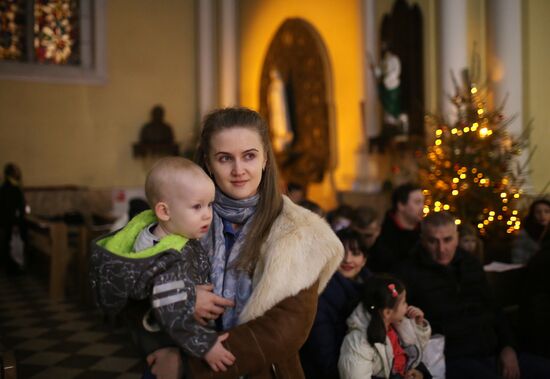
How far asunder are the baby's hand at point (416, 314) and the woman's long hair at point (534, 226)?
11.0 ft

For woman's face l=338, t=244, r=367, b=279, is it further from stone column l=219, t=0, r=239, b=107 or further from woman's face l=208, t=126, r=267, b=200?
stone column l=219, t=0, r=239, b=107

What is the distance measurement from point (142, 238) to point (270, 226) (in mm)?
397

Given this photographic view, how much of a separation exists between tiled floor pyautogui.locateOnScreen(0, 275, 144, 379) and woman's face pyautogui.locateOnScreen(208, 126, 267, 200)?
3102 mm

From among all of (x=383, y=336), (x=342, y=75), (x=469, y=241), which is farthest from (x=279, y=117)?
(x=383, y=336)

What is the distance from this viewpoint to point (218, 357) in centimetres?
152

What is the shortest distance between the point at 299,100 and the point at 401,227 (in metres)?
6.99

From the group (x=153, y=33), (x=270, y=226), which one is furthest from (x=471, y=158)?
(x=153, y=33)

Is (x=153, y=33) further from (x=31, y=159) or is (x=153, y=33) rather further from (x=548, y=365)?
(x=548, y=365)

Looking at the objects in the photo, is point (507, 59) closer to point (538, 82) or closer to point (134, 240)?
point (538, 82)

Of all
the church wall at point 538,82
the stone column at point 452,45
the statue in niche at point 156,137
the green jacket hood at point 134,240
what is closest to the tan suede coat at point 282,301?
the green jacket hood at point 134,240

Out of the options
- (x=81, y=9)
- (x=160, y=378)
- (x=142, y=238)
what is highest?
(x=81, y=9)

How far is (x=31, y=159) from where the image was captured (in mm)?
11664

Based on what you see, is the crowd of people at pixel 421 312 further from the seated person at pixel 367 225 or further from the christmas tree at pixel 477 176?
the christmas tree at pixel 477 176

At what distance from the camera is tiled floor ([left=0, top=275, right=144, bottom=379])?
4422mm
